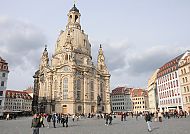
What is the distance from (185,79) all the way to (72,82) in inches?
1437

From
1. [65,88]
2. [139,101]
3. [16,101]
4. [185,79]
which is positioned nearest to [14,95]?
[16,101]

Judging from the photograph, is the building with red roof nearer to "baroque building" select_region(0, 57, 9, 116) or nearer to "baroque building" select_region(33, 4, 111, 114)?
"baroque building" select_region(33, 4, 111, 114)

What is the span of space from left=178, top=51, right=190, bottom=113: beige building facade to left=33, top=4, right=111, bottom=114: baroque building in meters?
30.8

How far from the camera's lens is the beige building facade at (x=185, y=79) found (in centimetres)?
5369

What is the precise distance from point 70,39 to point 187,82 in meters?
46.3

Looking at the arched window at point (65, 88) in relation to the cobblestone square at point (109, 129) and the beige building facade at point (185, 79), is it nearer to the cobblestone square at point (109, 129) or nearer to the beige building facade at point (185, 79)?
the beige building facade at point (185, 79)

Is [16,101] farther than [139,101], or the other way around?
[139,101]

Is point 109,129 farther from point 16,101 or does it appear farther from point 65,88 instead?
point 16,101

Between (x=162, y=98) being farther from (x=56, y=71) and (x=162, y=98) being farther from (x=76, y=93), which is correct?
(x=56, y=71)

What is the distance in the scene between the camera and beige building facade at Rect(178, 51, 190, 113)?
176 feet

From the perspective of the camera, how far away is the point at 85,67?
79.0 meters

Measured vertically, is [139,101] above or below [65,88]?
below

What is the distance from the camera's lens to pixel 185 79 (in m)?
54.9

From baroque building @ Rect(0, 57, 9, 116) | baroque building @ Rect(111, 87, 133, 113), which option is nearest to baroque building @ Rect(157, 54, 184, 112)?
baroque building @ Rect(0, 57, 9, 116)
